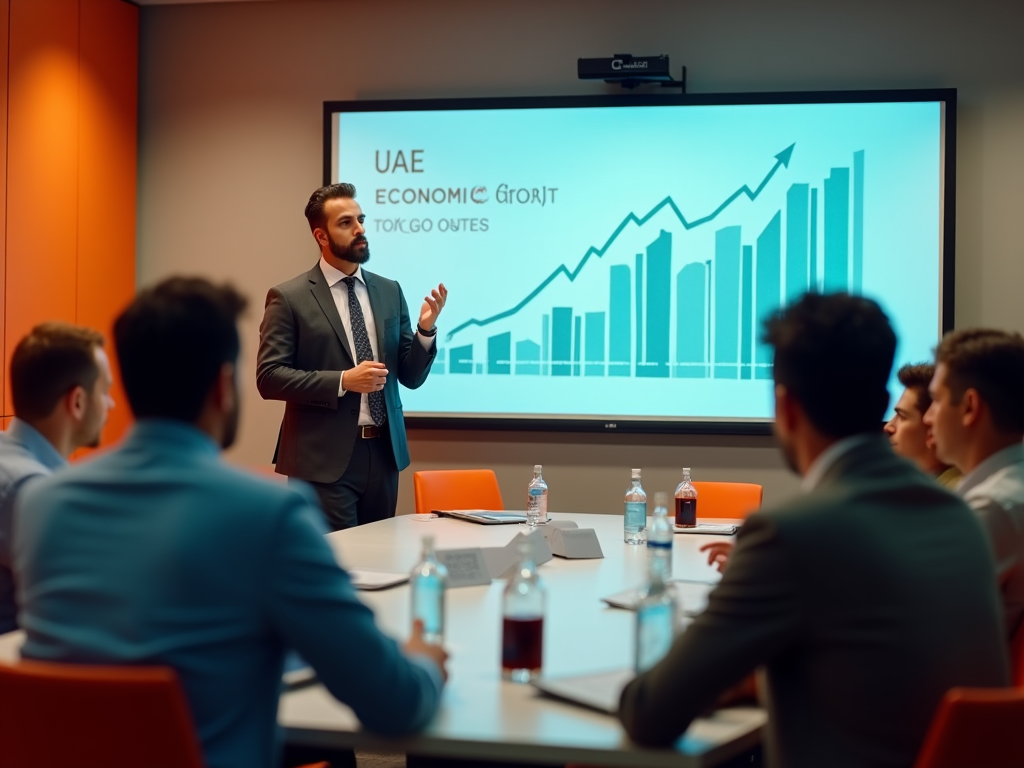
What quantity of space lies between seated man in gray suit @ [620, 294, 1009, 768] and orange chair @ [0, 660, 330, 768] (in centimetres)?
63

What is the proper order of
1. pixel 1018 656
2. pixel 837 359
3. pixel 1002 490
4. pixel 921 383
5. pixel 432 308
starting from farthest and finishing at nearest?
1. pixel 432 308
2. pixel 921 383
3. pixel 1002 490
4. pixel 1018 656
5. pixel 837 359

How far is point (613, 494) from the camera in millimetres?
5758

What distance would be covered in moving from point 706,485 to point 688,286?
4.61ft

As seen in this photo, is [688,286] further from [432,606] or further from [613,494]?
[432,606]

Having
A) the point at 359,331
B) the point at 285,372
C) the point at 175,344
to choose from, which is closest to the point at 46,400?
the point at 175,344

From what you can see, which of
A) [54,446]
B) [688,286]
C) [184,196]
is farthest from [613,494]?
[54,446]

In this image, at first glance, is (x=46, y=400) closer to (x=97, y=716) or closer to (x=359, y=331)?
(x=97, y=716)

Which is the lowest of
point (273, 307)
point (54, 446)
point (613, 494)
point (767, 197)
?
point (613, 494)

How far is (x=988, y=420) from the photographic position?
246cm

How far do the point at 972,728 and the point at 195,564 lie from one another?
105 cm

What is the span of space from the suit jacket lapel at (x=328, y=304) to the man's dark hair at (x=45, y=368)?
1967mm

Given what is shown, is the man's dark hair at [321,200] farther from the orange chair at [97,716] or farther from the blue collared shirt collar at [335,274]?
the orange chair at [97,716]

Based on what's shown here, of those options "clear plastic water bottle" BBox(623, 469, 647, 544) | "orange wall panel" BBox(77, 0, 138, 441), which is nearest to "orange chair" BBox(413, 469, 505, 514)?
"clear plastic water bottle" BBox(623, 469, 647, 544)

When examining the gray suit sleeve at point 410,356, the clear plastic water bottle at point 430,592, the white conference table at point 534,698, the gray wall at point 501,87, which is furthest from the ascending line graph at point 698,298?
the clear plastic water bottle at point 430,592
